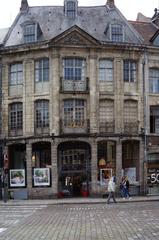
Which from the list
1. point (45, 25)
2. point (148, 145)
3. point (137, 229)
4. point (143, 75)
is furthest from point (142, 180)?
point (137, 229)

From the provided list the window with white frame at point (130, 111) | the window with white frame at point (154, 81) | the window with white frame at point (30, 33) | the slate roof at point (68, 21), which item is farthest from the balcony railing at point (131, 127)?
the window with white frame at point (30, 33)

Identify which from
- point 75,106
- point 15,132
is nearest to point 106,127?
point 75,106

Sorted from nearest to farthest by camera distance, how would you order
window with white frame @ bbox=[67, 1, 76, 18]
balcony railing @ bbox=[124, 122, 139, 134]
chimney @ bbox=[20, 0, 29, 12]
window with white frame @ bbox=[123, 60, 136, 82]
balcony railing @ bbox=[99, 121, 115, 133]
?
balcony railing @ bbox=[99, 121, 115, 133] → balcony railing @ bbox=[124, 122, 139, 134] → window with white frame @ bbox=[123, 60, 136, 82] → window with white frame @ bbox=[67, 1, 76, 18] → chimney @ bbox=[20, 0, 29, 12]

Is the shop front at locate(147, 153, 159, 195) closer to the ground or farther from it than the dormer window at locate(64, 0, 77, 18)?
closer to the ground

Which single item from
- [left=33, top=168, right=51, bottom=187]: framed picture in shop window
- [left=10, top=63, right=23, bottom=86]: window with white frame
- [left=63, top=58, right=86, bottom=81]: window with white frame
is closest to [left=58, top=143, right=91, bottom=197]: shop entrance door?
[left=33, top=168, right=51, bottom=187]: framed picture in shop window

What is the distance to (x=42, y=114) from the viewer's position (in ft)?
164

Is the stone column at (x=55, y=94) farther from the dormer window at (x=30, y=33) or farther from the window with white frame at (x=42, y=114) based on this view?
the dormer window at (x=30, y=33)

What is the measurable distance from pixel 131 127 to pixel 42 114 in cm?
764

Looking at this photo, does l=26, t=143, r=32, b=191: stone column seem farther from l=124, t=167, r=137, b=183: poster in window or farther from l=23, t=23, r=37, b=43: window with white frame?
l=23, t=23, r=37, b=43: window with white frame

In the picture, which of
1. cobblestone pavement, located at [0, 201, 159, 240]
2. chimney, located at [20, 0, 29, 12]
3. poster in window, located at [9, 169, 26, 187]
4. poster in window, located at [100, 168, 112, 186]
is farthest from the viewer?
chimney, located at [20, 0, 29, 12]

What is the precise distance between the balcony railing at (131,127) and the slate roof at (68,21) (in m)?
7.27

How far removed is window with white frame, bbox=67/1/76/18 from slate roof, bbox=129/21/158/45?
6124 mm

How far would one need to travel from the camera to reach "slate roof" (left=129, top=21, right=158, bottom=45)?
54278 mm

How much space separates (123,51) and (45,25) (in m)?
7.28
